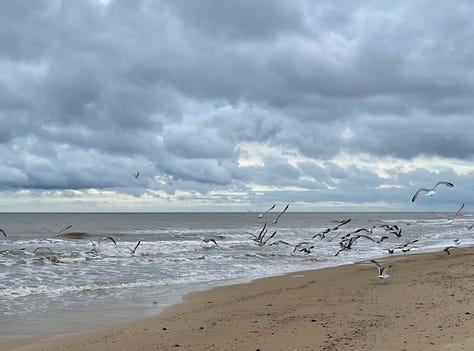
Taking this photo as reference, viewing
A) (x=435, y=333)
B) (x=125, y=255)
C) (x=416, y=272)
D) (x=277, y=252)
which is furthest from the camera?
(x=277, y=252)

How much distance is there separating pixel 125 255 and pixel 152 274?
9.04m

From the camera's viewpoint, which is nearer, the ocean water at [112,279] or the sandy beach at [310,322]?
the sandy beach at [310,322]

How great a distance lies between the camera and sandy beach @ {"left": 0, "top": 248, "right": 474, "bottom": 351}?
770 cm

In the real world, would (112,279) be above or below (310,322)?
below

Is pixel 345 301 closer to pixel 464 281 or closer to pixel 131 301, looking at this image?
pixel 464 281

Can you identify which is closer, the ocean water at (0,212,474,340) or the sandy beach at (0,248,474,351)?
the sandy beach at (0,248,474,351)

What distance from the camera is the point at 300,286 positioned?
15625 millimetres

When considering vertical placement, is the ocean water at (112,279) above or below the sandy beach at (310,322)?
below

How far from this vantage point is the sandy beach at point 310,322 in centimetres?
770

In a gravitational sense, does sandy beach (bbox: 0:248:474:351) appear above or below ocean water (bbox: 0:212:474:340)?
above

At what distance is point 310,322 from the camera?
30.7 ft

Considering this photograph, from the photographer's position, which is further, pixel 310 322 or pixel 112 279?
pixel 112 279

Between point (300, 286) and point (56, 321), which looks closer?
point (56, 321)

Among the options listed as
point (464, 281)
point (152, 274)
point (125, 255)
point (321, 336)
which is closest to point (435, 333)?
point (321, 336)
